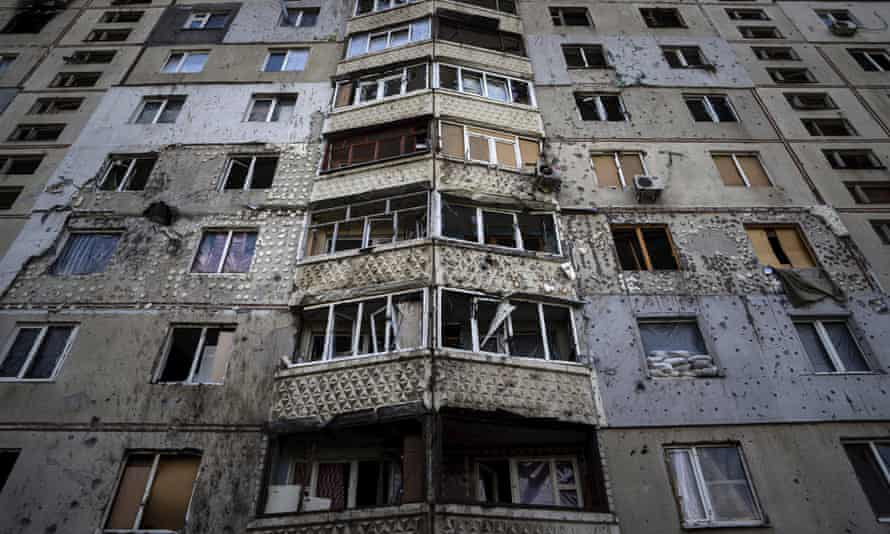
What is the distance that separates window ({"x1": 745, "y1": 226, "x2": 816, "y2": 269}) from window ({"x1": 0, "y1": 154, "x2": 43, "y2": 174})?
20.2 m

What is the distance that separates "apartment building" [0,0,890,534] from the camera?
31.4 ft

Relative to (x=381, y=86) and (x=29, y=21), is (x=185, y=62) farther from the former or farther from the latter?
(x=29, y=21)

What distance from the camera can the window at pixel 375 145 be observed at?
1434 cm

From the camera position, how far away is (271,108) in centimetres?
1652

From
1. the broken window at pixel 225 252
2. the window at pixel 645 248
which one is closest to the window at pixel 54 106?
the broken window at pixel 225 252

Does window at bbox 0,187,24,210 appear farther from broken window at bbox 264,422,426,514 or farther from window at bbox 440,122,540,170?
window at bbox 440,122,540,170

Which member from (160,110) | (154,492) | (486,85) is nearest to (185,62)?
(160,110)

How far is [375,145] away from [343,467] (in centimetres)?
863

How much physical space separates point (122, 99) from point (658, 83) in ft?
57.4

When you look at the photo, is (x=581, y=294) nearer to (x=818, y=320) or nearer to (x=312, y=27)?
(x=818, y=320)

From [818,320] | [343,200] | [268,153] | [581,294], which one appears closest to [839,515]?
[818,320]

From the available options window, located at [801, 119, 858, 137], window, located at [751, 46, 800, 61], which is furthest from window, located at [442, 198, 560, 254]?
window, located at [751, 46, 800, 61]

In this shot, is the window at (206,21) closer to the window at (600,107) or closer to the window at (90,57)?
the window at (90,57)

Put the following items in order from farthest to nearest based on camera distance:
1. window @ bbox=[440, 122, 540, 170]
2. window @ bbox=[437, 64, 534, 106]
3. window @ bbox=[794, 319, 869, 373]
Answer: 1. window @ bbox=[437, 64, 534, 106]
2. window @ bbox=[440, 122, 540, 170]
3. window @ bbox=[794, 319, 869, 373]
